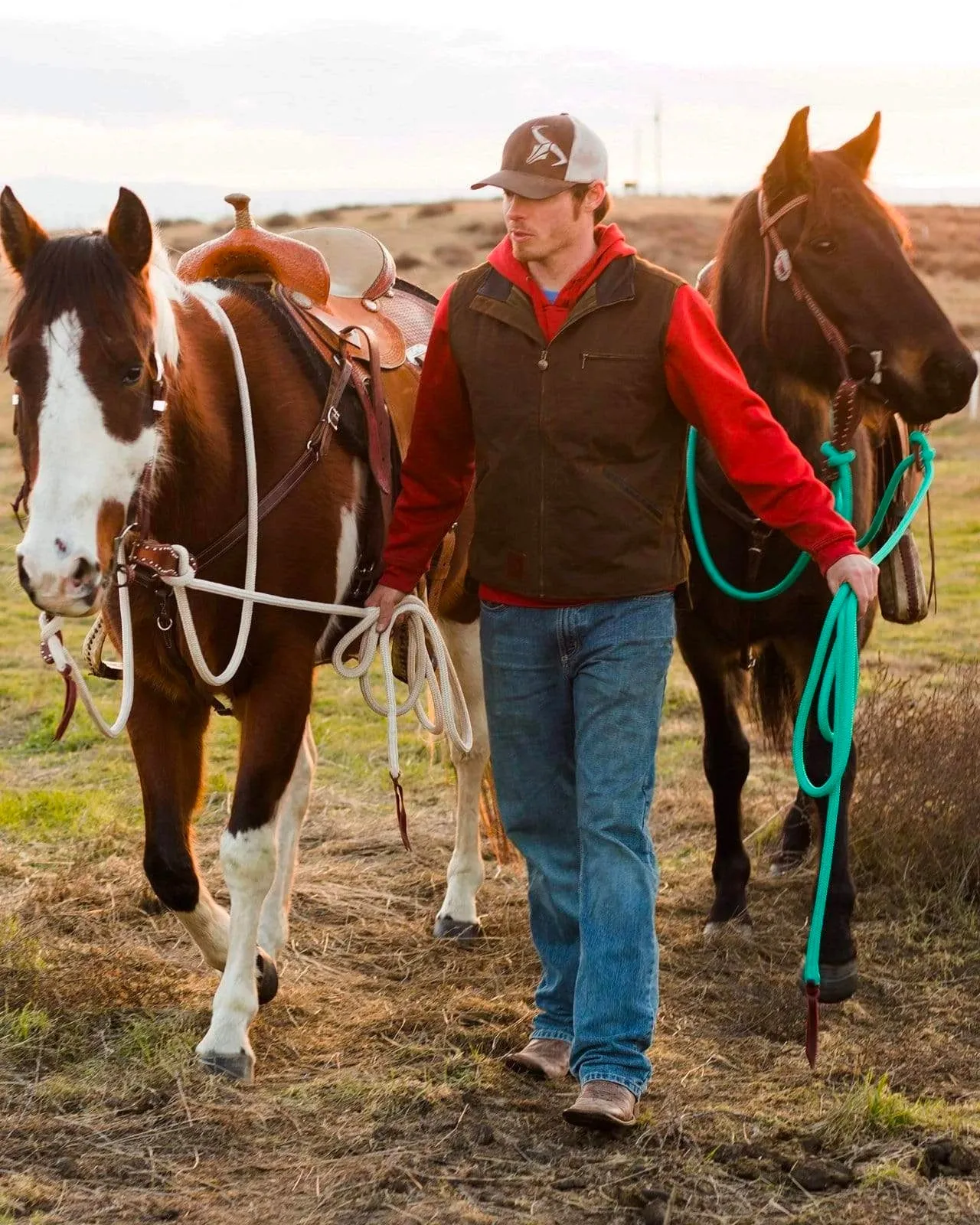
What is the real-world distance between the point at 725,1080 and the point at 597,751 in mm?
835

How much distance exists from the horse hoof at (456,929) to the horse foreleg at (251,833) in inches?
40.2

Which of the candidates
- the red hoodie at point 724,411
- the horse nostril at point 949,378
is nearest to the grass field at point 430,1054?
the red hoodie at point 724,411

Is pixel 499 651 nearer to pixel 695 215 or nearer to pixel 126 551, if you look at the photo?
pixel 126 551

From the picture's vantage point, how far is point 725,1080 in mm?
3338

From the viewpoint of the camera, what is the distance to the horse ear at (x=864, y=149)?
4027 mm

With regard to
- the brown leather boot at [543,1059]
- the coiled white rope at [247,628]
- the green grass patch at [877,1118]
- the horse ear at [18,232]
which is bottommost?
the brown leather boot at [543,1059]

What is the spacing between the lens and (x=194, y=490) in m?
3.35

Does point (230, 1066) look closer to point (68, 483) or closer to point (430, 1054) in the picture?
point (430, 1054)

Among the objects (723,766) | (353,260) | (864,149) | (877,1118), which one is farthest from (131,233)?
(723,766)

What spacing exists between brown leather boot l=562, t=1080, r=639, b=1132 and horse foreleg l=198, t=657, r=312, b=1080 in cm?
80

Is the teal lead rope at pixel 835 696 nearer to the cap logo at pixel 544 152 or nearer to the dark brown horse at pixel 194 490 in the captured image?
the cap logo at pixel 544 152

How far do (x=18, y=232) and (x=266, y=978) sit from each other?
186 cm

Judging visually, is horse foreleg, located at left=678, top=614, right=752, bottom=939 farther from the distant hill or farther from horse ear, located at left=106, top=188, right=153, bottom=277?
the distant hill

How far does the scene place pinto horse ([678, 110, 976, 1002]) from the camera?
383cm
